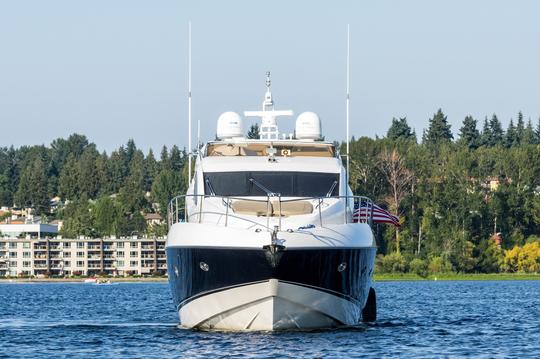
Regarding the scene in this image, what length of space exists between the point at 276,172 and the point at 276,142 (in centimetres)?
267

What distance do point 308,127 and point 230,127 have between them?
270 cm

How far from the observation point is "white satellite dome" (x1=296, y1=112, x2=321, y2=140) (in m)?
51.9

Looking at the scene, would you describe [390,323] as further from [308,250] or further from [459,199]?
[459,199]

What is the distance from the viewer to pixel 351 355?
39969mm

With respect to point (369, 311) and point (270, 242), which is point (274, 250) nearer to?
point (270, 242)

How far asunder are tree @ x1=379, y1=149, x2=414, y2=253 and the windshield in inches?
4384

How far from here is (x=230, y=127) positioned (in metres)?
52.0

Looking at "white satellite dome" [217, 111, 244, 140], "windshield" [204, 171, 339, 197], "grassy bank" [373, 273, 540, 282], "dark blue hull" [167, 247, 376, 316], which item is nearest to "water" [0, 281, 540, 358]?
"dark blue hull" [167, 247, 376, 316]

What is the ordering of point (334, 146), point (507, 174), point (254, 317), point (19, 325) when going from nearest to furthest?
point (254, 317) < point (334, 146) < point (19, 325) < point (507, 174)

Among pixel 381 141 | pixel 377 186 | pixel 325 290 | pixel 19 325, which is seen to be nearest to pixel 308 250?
pixel 325 290

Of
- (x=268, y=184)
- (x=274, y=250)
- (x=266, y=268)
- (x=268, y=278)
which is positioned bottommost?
(x=268, y=278)

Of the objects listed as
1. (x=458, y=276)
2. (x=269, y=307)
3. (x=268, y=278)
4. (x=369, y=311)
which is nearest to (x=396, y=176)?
(x=458, y=276)

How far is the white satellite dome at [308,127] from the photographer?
5188 centimetres

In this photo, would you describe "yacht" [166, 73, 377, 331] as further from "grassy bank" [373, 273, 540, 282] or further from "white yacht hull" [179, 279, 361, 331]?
"grassy bank" [373, 273, 540, 282]
